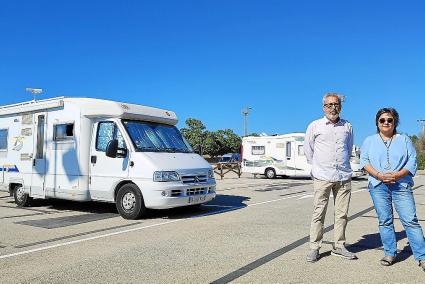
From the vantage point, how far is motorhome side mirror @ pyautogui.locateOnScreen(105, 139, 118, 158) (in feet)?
30.8

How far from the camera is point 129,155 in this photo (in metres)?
9.43

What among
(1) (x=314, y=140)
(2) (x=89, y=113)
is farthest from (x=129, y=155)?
(1) (x=314, y=140)

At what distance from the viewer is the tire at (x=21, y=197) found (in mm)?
11555

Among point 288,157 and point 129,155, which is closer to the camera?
point 129,155

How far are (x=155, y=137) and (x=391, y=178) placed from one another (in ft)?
19.9

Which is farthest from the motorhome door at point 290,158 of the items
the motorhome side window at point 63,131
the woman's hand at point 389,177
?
the woman's hand at point 389,177

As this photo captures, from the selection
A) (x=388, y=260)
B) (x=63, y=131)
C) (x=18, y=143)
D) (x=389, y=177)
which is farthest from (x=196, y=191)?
(x=18, y=143)

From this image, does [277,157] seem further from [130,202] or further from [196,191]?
[130,202]

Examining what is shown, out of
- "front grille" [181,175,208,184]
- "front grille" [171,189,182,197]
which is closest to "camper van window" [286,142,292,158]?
"front grille" [181,175,208,184]

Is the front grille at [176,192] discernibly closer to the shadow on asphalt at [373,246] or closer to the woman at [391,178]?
the shadow on asphalt at [373,246]

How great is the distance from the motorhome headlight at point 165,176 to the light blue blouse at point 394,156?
464 centimetres

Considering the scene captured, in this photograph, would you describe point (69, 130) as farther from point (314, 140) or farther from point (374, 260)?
point (374, 260)

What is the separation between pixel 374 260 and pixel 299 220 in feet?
11.2

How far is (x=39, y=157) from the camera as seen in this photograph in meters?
11.2
